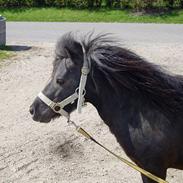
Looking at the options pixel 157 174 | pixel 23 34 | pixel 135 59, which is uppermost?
pixel 135 59

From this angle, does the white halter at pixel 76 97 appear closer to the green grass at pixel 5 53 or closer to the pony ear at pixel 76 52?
the pony ear at pixel 76 52

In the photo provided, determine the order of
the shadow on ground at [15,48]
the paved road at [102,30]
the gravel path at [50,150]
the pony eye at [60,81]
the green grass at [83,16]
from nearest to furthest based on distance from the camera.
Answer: the pony eye at [60,81]
the gravel path at [50,150]
the shadow on ground at [15,48]
the paved road at [102,30]
the green grass at [83,16]

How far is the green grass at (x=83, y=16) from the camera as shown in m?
17.1

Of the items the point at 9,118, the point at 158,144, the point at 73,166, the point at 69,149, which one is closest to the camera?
the point at 158,144

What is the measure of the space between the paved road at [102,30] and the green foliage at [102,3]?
2.29 meters

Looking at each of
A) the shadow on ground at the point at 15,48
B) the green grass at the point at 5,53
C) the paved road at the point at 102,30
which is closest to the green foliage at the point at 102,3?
the paved road at the point at 102,30

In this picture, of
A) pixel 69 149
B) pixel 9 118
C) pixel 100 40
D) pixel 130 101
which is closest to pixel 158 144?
pixel 130 101

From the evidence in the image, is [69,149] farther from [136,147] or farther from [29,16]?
[29,16]

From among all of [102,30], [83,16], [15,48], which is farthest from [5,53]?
[83,16]

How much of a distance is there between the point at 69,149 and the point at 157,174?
7.84ft

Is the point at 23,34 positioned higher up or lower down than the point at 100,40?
lower down

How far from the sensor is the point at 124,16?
1764 cm

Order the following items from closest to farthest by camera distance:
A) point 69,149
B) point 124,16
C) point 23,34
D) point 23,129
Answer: point 69,149
point 23,129
point 23,34
point 124,16

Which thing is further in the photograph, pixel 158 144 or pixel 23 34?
pixel 23 34
